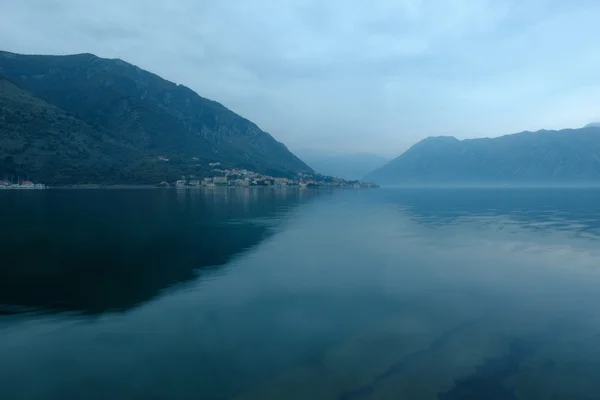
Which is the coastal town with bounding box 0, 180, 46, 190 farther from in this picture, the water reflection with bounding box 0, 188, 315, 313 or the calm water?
the calm water

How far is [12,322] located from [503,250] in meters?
46.3

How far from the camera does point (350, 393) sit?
49.4 feet

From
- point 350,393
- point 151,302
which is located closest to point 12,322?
point 151,302

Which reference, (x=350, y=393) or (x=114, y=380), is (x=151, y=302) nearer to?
(x=114, y=380)

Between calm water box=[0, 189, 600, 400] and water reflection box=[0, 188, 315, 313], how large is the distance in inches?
10.2

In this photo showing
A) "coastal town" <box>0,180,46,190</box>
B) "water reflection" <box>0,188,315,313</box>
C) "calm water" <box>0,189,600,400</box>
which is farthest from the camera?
"coastal town" <box>0,180,46,190</box>

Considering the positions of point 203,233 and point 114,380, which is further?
point 203,233

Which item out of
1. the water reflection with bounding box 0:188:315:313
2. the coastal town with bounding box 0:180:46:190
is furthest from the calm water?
→ the coastal town with bounding box 0:180:46:190

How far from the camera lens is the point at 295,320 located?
2320cm

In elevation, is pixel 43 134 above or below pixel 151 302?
above

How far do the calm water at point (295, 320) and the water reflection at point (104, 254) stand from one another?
0.85 feet

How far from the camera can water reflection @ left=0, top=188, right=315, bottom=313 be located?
27.2m

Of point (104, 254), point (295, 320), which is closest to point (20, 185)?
point (104, 254)

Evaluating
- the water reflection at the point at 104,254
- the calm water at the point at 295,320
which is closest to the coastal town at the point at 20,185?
the water reflection at the point at 104,254
